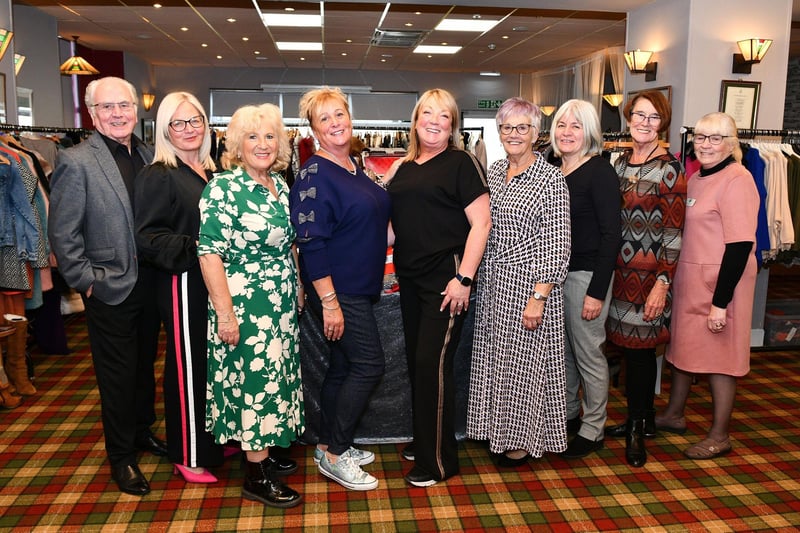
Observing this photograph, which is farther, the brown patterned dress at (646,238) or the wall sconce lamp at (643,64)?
the wall sconce lamp at (643,64)

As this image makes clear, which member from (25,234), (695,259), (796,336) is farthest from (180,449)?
(796,336)

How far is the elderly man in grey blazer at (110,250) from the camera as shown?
8.60 ft

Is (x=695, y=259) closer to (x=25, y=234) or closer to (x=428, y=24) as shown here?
(x=25, y=234)

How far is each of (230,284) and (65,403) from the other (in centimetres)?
211

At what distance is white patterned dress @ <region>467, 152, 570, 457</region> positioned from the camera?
281 centimetres

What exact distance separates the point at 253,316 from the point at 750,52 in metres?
5.26

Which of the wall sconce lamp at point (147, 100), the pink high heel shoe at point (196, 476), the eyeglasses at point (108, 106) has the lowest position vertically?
the pink high heel shoe at point (196, 476)

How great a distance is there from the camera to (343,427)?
2934mm

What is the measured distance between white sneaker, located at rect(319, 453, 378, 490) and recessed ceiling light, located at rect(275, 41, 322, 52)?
928cm

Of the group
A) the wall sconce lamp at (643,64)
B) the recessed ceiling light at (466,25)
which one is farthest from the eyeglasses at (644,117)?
the recessed ceiling light at (466,25)

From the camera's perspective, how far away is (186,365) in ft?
9.12

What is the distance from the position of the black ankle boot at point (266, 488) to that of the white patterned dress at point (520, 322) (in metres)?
0.85

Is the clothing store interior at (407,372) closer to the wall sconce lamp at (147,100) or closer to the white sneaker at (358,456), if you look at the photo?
the white sneaker at (358,456)

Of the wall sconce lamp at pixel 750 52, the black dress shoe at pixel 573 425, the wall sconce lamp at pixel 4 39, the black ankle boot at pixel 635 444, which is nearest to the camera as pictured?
the black ankle boot at pixel 635 444
